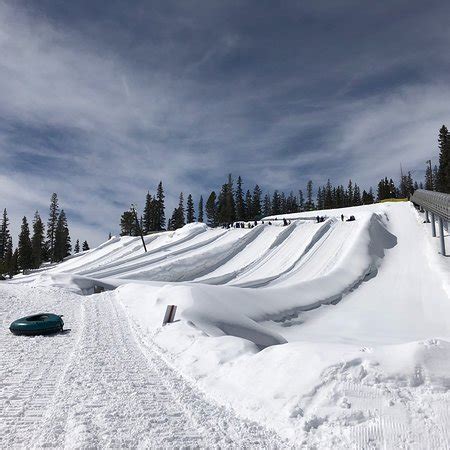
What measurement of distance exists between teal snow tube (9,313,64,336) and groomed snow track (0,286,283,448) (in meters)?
1.04

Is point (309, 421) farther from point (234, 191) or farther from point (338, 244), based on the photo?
point (234, 191)

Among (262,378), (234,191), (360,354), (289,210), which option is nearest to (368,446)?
(360,354)

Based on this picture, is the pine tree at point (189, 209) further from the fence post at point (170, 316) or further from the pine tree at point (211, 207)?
the fence post at point (170, 316)

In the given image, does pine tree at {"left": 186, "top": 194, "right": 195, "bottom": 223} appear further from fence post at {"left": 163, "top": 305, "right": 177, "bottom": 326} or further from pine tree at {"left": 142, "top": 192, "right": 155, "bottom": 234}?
fence post at {"left": 163, "top": 305, "right": 177, "bottom": 326}

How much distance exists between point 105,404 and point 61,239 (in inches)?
3343

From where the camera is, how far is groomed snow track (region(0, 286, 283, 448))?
4.36 meters

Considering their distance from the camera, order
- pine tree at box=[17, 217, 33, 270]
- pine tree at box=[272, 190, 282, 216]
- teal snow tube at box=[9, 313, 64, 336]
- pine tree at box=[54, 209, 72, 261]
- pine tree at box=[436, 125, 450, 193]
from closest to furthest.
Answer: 1. teal snow tube at box=[9, 313, 64, 336]
2. pine tree at box=[436, 125, 450, 193]
3. pine tree at box=[17, 217, 33, 270]
4. pine tree at box=[54, 209, 72, 261]
5. pine tree at box=[272, 190, 282, 216]

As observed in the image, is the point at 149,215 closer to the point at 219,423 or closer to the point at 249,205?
the point at 249,205

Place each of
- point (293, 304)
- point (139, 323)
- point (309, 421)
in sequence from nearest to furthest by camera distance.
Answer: point (309, 421) → point (139, 323) → point (293, 304)

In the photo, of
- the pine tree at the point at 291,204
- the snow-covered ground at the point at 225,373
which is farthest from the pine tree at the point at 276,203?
the snow-covered ground at the point at 225,373

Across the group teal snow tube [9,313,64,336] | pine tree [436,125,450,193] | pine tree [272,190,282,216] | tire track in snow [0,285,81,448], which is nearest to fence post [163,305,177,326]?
tire track in snow [0,285,81,448]

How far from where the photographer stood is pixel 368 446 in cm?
Answer: 414

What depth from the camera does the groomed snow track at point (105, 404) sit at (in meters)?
4.36

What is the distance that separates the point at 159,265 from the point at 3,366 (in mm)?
24608
